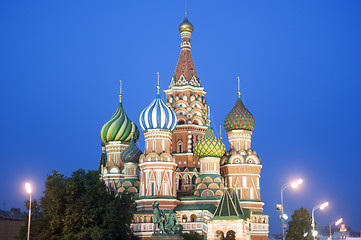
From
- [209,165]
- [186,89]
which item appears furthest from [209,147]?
→ [186,89]

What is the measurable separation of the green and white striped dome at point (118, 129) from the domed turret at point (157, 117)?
210 inches

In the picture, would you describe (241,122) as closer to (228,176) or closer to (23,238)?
(228,176)

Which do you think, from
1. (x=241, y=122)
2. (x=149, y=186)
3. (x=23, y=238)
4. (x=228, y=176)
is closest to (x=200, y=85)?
(x=241, y=122)

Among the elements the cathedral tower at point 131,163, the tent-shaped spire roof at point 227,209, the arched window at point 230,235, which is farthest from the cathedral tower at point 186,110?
the tent-shaped spire roof at point 227,209

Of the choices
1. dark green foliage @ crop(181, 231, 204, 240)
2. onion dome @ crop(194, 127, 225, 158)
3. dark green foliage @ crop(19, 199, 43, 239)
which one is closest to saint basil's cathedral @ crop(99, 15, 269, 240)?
onion dome @ crop(194, 127, 225, 158)

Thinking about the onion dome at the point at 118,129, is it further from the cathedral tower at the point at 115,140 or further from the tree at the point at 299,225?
the tree at the point at 299,225

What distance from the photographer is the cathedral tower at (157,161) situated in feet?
152

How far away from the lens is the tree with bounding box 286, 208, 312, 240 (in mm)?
53688

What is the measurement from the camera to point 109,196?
36281mm

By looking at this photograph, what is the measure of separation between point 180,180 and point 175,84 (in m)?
10.1

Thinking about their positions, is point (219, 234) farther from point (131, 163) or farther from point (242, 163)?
point (131, 163)

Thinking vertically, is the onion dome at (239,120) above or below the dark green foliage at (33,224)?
above

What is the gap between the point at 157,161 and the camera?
46.7 meters

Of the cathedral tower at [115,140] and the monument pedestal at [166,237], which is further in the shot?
the cathedral tower at [115,140]
